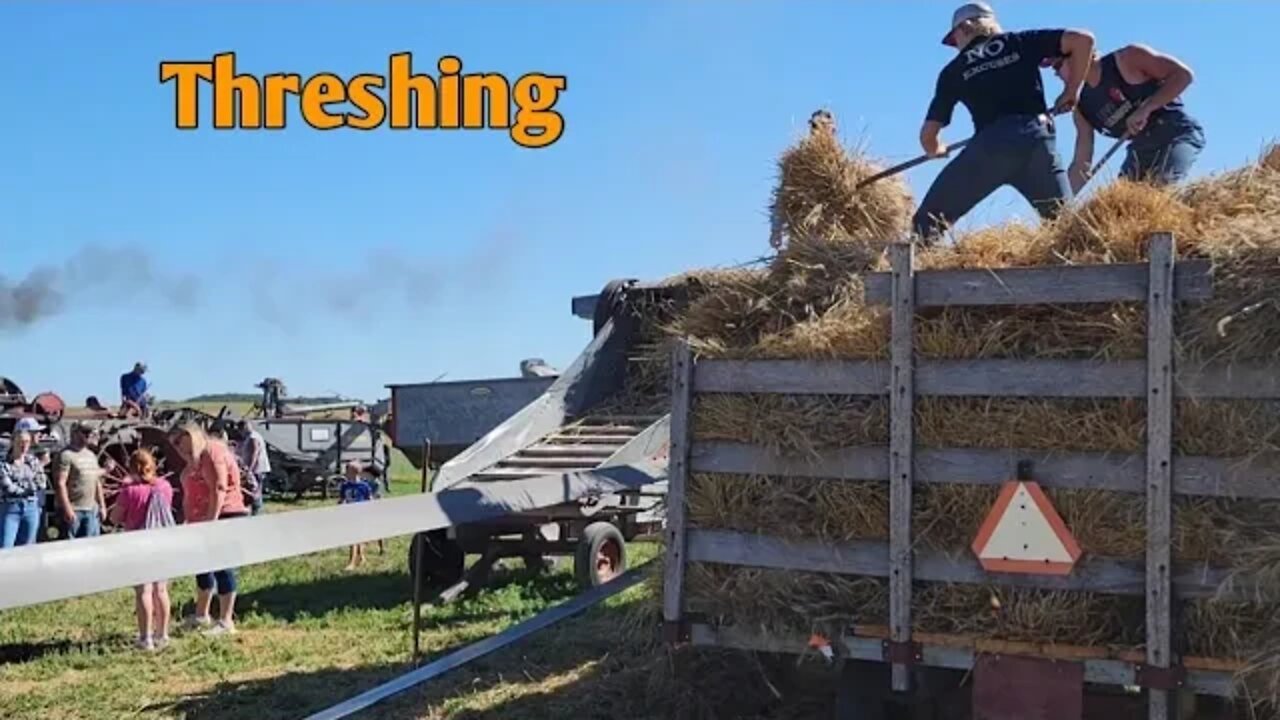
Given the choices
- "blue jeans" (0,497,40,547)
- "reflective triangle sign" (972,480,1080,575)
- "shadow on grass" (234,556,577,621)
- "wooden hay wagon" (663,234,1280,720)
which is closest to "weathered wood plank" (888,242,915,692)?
"wooden hay wagon" (663,234,1280,720)

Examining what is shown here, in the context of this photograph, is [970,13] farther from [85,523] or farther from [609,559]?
[85,523]

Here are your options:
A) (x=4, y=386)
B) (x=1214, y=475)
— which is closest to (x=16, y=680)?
(x=1214, y=475)

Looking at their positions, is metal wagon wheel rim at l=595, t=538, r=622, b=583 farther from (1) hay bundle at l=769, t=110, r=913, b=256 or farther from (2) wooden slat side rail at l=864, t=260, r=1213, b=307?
(2) wooden slat side rail at l=864, t=260, r=1213, b=307

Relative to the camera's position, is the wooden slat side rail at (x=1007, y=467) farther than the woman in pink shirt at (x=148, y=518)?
No

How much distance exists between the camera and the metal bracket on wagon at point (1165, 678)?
3.73 metres

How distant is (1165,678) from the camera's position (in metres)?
3.73

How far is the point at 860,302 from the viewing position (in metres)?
4.59

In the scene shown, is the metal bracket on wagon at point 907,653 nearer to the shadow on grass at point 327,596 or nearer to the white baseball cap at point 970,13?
the white baseball cap at point 970,13

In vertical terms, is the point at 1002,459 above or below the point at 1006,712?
above

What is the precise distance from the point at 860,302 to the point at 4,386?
13554mm

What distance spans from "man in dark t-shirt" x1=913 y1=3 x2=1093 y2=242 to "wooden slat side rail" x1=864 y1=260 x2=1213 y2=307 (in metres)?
1.39

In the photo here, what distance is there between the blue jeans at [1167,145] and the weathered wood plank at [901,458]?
94.5 inches

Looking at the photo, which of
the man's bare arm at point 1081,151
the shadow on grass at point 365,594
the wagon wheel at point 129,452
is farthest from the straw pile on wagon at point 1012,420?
the wagon wheel at point 129,452

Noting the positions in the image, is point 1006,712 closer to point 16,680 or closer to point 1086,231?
point 1086,231
